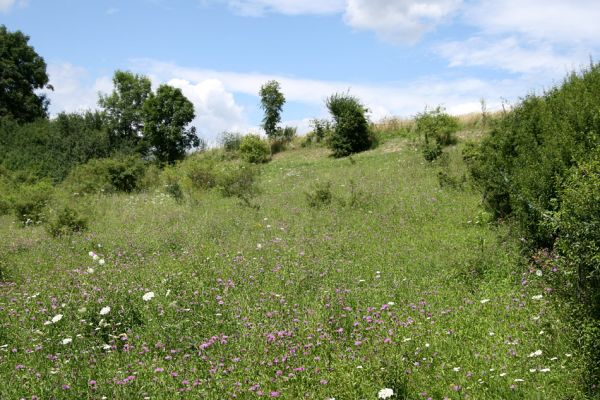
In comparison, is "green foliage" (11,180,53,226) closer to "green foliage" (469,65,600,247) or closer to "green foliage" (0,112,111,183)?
"green foliage" (469,65,600,247)

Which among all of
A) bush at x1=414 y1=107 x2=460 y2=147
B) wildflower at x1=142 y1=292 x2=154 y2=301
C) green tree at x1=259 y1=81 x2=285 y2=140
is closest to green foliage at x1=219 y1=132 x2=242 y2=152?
green tree at x1=259 y1=81 x2=285 y2=140

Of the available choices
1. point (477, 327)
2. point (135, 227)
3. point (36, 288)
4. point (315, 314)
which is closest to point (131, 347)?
point (315, 314)

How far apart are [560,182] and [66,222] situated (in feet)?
37.3

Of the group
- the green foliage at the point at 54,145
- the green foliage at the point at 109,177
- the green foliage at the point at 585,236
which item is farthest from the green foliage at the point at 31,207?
the green foliage at the point at 585,236

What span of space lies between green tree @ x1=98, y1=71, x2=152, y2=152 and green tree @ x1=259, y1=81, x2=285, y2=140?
8.90 m

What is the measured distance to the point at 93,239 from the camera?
11.4 metres

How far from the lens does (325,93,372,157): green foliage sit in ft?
90.8

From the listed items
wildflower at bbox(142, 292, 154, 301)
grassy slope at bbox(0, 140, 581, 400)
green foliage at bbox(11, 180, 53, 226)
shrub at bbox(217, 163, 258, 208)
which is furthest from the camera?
shrub at bbox(217, 163, 258, 208)

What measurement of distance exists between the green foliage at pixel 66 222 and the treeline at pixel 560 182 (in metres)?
9.90

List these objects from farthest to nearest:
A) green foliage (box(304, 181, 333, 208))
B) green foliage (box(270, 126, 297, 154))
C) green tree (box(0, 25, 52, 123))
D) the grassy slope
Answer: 1. green tree (box(0, 25, 52, 123))
2. green foliage (box(270, 126, 297, 154))
3. green foliage (box(304, 181, 333, 208))
4. the grassy slope

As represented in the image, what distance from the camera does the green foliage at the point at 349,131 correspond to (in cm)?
2767

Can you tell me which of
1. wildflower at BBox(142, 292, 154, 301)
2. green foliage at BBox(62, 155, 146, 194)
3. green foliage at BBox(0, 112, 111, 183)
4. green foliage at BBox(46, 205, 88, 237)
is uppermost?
green foliage at BBox(0, 112, 111, 183)

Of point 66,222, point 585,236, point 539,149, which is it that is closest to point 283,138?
point 66,222

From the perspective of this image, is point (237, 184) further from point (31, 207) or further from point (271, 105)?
point (271, 105)
